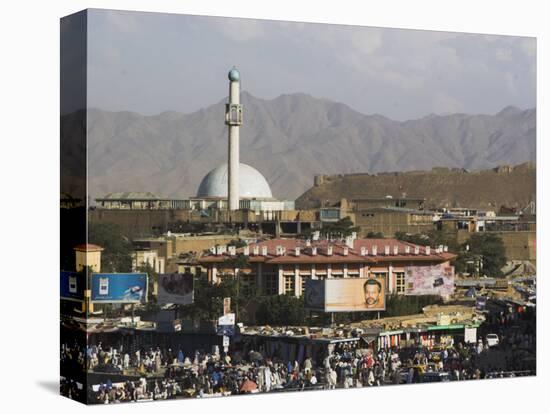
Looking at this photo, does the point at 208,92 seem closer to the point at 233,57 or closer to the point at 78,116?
the point at 233,57

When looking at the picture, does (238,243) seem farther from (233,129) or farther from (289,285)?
(233,129)

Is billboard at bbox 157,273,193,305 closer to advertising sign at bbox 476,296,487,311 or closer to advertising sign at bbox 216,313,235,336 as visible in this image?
advertising sign at bbox 216,313,235,336

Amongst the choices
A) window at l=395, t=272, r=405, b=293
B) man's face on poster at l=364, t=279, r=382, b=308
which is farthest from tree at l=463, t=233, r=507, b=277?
man's face on poster at l=364, t=279, r=382, b=308

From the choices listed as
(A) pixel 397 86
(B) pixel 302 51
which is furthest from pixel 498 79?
(B) pixel 302 51

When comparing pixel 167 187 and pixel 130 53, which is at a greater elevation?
pixel 130 53

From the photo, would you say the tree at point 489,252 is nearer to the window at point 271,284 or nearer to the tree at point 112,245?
the window at point 271,284

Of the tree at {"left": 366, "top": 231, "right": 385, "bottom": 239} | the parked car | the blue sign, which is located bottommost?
the parked car
